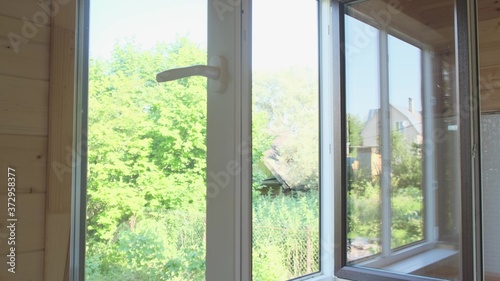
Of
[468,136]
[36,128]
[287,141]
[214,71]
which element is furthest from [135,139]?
[468,136]

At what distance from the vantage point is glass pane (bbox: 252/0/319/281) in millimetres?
1894

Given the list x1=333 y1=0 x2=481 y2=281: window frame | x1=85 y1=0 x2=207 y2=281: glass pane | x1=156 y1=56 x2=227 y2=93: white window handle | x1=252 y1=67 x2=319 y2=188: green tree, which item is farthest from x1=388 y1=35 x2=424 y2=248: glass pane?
x1=156 y1=56 x2=227 y2=93: white window handle

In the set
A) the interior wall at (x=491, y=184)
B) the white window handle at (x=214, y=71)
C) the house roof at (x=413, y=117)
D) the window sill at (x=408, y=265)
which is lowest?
the window sill at (x=408, y=265)

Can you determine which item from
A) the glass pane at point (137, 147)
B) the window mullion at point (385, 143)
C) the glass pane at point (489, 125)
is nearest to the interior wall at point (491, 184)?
the glass pane at point (489, 125)

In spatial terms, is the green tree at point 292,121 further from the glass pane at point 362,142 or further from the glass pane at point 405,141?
the glass pane at point 405,141

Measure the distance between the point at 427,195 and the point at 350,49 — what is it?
0.86 meters

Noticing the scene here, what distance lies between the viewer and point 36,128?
73 cm

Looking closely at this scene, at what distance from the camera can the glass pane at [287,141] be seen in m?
1.89

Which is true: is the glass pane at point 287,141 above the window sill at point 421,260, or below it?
above

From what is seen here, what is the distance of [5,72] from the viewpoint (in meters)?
0.69

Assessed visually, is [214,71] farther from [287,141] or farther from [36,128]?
[287,141]

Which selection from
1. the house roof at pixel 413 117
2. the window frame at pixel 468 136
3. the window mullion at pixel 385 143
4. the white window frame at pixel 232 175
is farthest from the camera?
the window mullion at pixel 385 143

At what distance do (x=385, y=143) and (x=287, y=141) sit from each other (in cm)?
53

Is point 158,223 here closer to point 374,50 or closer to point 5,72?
point 5,72
